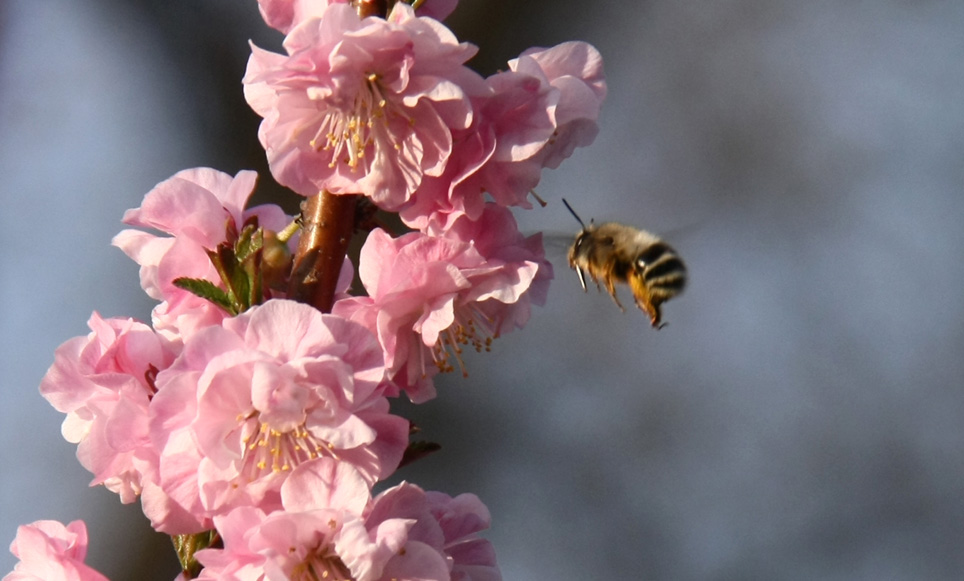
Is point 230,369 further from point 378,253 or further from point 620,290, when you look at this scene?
point 620,290

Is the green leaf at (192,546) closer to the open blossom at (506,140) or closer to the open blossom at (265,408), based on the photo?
the open blossom at (265,408)

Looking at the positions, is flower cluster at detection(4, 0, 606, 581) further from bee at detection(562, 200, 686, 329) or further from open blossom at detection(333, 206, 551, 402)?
bee at detection(562, 200, 686, 329)

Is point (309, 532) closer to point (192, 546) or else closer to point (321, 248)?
point (192, 546)

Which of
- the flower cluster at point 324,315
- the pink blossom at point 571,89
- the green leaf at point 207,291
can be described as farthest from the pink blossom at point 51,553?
the pink blossom at point 571,89

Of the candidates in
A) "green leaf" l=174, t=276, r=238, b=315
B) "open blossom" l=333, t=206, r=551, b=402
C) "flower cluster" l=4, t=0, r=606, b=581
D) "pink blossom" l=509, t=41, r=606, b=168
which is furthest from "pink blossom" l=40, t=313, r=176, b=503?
"pink blossom" l=509, t=41, r=606, b=168

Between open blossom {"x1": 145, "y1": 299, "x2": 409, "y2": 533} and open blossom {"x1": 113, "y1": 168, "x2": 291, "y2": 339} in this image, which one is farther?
open blossom {"x1": 113, "y1": 168, "x2": 291, "y2": 339}

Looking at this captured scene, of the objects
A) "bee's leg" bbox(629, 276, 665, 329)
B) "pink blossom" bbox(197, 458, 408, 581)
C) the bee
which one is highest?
the bee

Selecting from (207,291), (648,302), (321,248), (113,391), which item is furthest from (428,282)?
(648,302)
